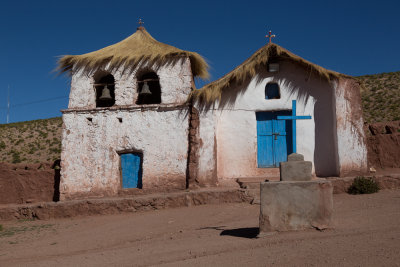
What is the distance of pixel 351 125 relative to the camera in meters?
10.1

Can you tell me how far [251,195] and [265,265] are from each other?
507 centimetres

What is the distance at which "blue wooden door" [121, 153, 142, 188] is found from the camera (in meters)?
10.9

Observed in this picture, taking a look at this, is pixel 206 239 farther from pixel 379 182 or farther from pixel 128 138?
pixel 128 138

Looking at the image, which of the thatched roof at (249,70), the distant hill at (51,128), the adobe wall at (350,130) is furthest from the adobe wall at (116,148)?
the distant hill at (51,128)

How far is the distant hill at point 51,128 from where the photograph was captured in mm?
24188

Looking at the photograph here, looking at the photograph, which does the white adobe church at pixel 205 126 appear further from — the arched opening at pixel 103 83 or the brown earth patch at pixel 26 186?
the arched opening at pixel 103 83

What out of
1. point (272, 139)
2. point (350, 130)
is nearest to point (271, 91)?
point (272, 139)

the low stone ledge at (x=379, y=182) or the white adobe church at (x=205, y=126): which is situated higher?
the white adobe church at (x=205, y=126)

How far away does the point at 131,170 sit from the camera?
11000mm

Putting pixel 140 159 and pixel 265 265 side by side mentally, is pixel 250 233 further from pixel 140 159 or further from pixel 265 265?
pixel 140 159

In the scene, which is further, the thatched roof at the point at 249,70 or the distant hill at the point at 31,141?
the distant hill at the point at 31,141

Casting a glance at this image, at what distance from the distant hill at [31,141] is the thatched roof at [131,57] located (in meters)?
15.1

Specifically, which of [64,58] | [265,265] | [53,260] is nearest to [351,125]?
[265,265]

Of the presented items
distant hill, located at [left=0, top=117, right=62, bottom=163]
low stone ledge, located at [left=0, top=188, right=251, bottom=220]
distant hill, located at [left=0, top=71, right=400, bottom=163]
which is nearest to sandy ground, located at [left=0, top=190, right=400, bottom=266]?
low stone ledge, located at [left=0, top=188, right=251, bottom=220]
